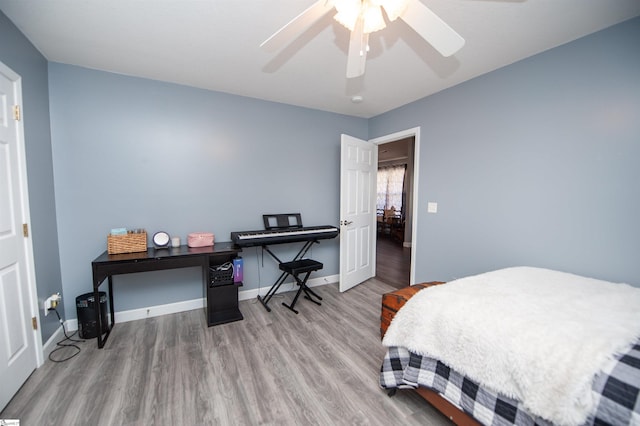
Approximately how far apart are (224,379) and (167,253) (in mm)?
1256

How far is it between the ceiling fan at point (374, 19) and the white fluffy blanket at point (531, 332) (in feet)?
4.57

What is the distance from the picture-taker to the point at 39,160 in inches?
80.3

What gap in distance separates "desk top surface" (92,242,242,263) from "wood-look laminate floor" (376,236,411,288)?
2.44m

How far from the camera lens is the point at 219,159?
2.93m

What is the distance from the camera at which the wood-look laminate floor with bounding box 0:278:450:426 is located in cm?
150

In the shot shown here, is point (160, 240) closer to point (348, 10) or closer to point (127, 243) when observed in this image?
point (127, 243)

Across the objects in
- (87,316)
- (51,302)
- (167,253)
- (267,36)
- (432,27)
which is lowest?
(87,316)

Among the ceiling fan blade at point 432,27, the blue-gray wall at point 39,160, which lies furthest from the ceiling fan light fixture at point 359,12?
the blue-gray wall at point 39,160

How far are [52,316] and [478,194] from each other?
13.2 ft

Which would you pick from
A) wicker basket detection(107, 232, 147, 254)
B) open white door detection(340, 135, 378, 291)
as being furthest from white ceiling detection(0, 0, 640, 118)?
wicker basket detection(107, 232, 147, 254)

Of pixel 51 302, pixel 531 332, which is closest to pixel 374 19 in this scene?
pixel 531 332

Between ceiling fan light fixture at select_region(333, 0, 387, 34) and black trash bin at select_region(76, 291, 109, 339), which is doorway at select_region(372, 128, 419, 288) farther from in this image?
black trash bin at select_region(76, 291, 109, 339)

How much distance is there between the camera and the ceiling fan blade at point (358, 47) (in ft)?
4.47

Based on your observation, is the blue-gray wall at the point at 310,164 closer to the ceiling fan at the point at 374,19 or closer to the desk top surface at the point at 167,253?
the desk top surface at the point at 167,253
